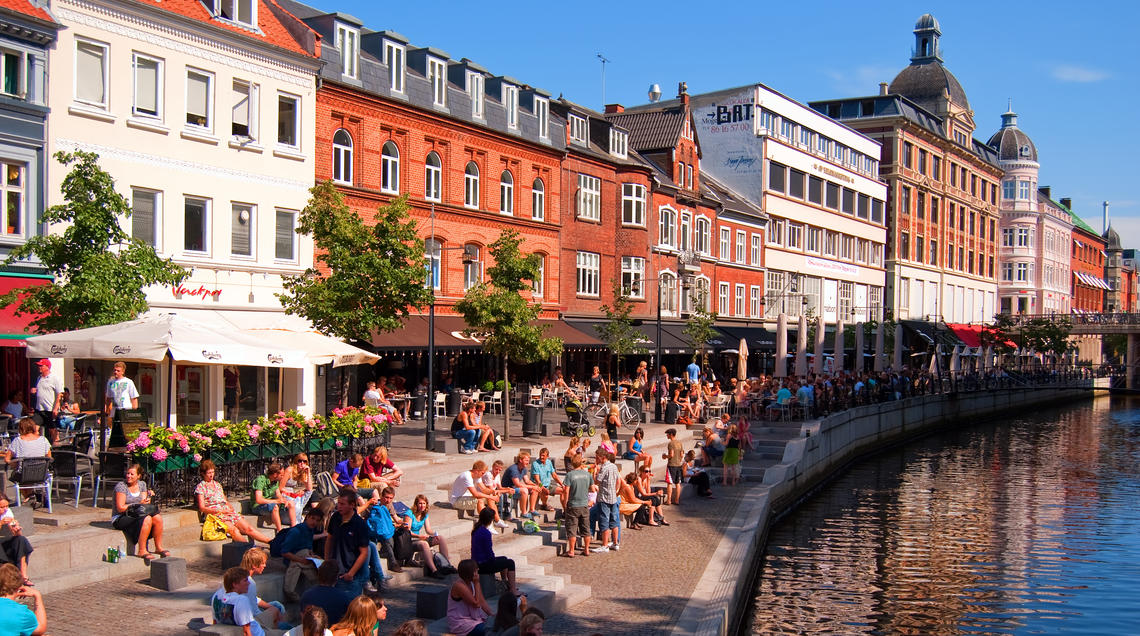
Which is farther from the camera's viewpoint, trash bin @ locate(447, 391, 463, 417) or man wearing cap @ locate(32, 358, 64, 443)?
trash bin @ locate(447, 391, 463, 417)

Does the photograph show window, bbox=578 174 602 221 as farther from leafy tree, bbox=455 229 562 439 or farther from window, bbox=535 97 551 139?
leafy tree, bbox=455 229 562 439

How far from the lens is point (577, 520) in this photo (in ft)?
53.3

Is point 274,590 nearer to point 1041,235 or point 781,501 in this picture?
point 781,501

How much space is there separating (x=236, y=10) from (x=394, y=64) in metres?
6.14

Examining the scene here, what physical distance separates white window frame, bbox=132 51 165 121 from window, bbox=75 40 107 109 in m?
0.69

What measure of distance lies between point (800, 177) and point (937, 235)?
2674cm

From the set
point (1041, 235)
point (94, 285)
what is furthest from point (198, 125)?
point (1041, 235)

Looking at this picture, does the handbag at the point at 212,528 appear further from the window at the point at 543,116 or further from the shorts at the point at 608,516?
the window at the point at 543,116

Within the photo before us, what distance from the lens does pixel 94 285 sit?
58.6 feet

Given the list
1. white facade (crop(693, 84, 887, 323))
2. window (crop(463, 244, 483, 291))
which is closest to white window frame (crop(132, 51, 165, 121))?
window (crop(463, 244, 483, 291))

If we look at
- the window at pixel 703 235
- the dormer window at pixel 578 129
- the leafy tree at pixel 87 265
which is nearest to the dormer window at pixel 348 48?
the dormer window at pixel 578 129

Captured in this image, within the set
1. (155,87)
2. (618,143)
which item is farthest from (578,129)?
(155,87)

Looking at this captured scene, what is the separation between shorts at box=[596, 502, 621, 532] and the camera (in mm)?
16688

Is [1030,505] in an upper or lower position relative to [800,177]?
lower
